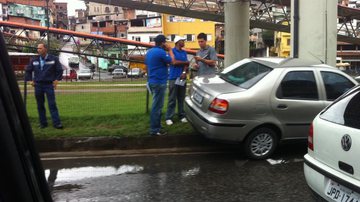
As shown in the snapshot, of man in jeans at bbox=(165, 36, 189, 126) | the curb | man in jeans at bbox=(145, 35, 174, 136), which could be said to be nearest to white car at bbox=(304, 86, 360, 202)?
the curb

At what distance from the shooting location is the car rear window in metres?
3.65

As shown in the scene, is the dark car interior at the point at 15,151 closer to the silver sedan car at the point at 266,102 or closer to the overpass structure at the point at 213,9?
the silver sedan car at the point at 266,102

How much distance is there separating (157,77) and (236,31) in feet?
46.4

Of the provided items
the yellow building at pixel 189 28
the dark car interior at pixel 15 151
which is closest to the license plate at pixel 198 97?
the dark car interior at pixel 15 151

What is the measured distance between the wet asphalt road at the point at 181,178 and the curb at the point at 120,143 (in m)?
0.51

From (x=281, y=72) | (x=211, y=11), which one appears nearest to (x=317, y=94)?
(x=281, y=72)

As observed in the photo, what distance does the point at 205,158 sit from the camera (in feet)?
23.7

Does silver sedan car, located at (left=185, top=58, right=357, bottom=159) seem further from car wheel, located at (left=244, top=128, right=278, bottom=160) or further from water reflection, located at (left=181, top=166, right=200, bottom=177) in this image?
water reflection, located at (left=181, top=166, right=200, bottom=177)

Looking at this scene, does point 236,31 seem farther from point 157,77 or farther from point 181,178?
point 181,178

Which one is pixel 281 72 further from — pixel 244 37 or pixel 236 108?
pixel 244 37

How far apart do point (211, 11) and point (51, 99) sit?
3339 cm

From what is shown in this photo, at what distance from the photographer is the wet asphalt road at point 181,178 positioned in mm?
5293

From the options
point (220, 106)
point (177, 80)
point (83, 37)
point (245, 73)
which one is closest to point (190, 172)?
point (220, 106)

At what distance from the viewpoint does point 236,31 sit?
70.3 ft
